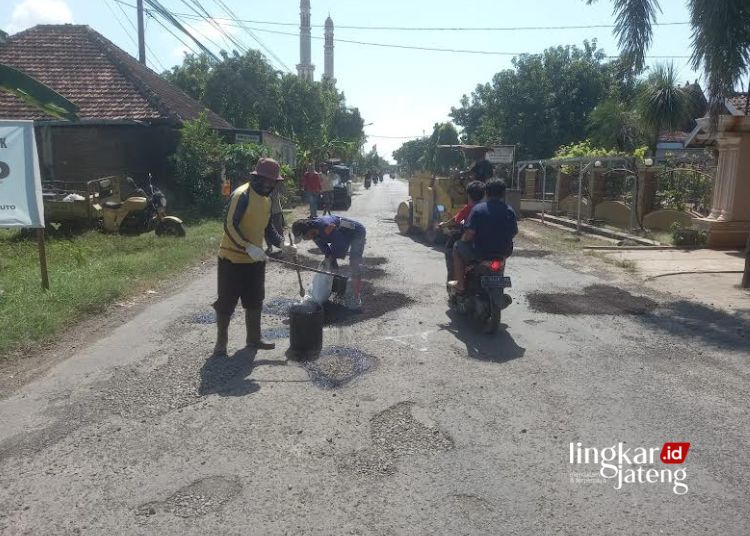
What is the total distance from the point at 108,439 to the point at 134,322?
10.9ft

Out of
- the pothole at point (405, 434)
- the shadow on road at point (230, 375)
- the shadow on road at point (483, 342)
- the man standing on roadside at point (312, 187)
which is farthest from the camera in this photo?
the man standing on roadside at point (312, 187)

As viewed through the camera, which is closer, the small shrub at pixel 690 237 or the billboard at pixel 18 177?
the billboard at pixel 18 177

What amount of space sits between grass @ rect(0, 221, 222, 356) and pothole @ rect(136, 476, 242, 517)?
3.44m

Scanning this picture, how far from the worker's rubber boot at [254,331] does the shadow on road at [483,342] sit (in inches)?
76.0

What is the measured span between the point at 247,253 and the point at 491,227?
2.64 meters

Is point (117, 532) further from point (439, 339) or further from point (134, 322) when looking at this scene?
point (134, 322)

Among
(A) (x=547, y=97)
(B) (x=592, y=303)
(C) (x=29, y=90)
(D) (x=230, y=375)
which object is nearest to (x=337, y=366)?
(D) (x=230, y=375)

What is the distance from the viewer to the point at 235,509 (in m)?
3.24

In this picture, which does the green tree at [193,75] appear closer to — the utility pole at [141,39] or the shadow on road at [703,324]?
the utility pole at [141,39]

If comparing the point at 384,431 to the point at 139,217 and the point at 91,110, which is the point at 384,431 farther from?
the point at 91,110

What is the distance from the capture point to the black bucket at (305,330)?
5.71 metres

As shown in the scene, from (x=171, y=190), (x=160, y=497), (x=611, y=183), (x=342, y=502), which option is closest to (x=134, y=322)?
(x=160, y=497)

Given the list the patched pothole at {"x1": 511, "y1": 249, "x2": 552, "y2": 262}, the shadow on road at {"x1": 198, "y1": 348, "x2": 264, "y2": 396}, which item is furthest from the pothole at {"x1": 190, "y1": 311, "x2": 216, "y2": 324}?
A: the patched pothole at {"x1": 511, "y1": 249, "x2": 552, "y2": 262}

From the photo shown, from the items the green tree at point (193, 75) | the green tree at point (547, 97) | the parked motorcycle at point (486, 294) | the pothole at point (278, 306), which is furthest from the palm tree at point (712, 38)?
the green tree at point (193, 75)
